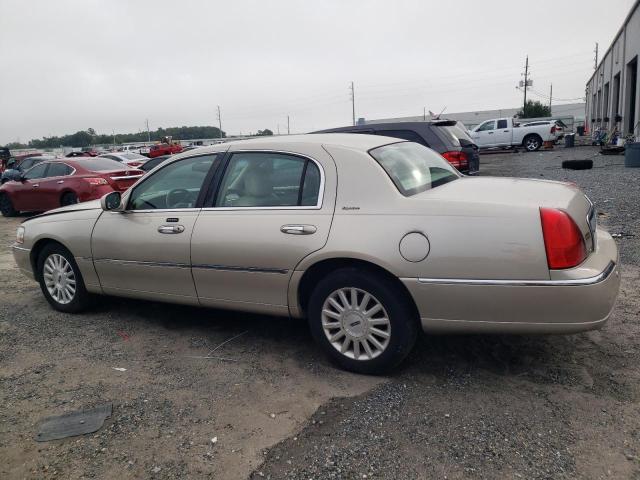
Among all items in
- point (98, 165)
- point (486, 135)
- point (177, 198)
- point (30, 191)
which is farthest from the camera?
point (486, 135)

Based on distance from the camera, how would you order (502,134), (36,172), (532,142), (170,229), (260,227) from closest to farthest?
(260,227) → (170,229) → (36,172) → (532,142) → (502,134)

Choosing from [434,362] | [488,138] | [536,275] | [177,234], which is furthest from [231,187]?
[488,138]

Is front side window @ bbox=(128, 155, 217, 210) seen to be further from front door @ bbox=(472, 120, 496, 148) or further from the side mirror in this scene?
front door @ bbox=(472, 120, 496, 148)

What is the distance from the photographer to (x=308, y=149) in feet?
12.5

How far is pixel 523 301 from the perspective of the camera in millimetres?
2965

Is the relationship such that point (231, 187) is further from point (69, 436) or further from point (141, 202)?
point (69, 436)

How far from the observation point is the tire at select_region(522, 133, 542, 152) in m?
27.8

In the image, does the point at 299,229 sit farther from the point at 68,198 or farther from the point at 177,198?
the point at 68,198

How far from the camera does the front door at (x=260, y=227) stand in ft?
11.7

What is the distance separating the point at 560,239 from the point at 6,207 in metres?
14.3

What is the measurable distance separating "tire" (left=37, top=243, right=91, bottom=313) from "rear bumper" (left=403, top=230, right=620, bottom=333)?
3.33 metres

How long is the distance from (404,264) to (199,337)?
2074 millimetres

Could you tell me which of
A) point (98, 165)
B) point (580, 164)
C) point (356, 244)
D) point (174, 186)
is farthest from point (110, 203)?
point (580, 164)

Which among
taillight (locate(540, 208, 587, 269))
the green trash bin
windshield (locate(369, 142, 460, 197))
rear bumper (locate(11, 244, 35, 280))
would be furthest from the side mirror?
the green trash bin
